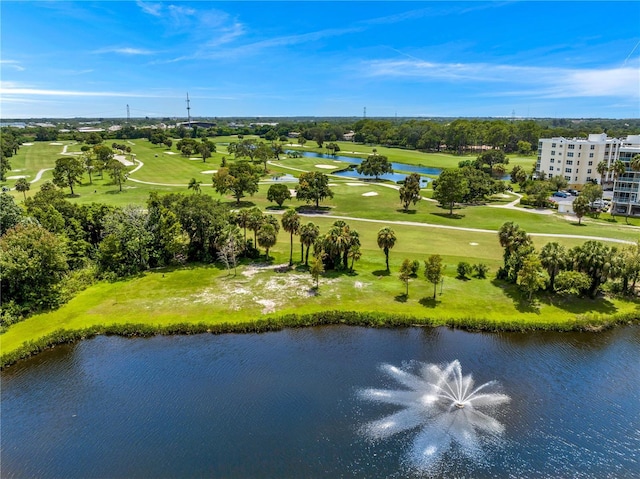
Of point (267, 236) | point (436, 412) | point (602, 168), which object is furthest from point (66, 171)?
point (602, 168)

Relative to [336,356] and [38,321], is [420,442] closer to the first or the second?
[336,356]

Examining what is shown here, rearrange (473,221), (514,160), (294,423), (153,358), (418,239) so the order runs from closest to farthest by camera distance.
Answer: (294,423) → (153,358) → (418,239) → (473,221) → (514,160)

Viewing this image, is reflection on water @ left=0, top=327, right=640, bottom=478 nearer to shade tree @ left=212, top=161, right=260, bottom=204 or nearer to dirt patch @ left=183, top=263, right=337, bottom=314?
dirt patch @ left=183, top=263, right=337, bottom=314

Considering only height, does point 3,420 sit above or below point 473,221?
below

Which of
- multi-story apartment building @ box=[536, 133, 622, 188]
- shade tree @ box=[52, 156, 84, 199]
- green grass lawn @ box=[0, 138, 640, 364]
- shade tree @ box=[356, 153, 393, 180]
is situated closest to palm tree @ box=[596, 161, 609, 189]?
multi-story apartment building @ box=[536, 133, 622, 188]

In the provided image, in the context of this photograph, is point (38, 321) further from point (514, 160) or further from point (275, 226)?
point (514, 160)

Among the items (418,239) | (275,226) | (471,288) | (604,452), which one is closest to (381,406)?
(604,452)

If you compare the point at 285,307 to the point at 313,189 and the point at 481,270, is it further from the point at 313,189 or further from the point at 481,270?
the point at 313,189

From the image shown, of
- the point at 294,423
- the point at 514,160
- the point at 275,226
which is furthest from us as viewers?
the point at 514,160

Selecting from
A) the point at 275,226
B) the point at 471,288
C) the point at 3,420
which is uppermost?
the point at 275,226

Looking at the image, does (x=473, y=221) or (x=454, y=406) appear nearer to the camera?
(x=454, y=406)
